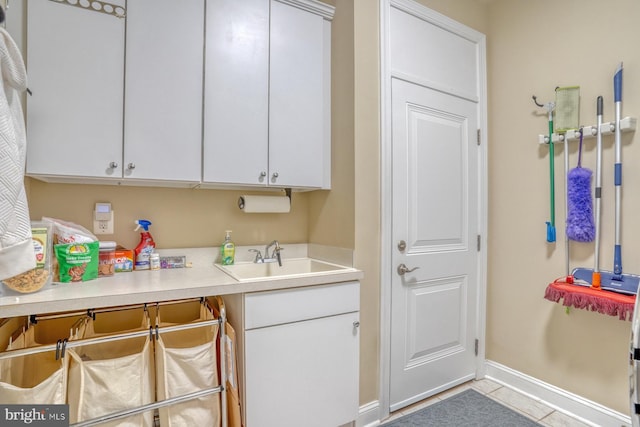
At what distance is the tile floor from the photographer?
1.88 metres

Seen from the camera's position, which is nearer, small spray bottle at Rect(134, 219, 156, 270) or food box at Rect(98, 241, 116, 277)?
food box at Rect(98, 241, 116, 277)

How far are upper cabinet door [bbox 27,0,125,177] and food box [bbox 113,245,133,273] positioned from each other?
1.35ft

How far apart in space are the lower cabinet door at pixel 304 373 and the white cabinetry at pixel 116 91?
923mm

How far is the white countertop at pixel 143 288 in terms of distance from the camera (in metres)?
1.12

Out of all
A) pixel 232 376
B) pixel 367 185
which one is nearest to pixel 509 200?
pixel 367 185

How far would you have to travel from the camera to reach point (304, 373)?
5.21 ft

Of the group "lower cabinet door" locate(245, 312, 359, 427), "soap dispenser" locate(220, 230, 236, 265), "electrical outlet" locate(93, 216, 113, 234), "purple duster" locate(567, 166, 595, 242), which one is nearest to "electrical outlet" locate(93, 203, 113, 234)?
"electrical outlet" locate(93, 216, 113, 234)

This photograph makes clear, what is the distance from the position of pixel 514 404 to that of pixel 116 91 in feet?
9.40

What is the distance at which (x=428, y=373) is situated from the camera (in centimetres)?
212

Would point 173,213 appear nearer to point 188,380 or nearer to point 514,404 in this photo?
point 188,380

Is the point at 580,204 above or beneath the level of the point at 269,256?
above

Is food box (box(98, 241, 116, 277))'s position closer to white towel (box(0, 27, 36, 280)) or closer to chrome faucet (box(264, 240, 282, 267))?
white towel (box(0, 27, 36, 280))

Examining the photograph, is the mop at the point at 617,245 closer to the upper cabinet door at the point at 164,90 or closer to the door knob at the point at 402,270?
the door knob at the point at 402,270

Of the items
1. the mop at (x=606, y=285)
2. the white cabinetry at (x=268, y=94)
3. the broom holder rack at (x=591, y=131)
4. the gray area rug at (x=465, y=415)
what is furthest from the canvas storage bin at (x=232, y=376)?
the broom holder rack at (x=591, y=131)
